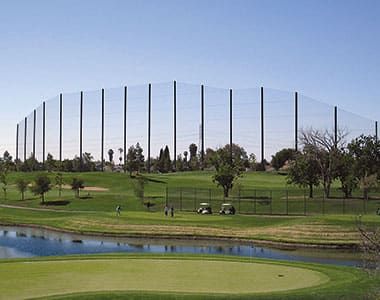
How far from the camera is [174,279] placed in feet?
75.7

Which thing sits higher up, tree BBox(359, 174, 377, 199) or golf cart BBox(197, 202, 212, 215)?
tree BBox(359, 174, 377, 199)

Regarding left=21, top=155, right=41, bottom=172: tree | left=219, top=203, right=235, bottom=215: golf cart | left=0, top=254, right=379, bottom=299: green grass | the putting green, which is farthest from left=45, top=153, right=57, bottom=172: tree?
the putting green

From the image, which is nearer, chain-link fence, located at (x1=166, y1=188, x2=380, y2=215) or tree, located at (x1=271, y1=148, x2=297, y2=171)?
chain-link fence, located at (x1=166, y1=188, x2=380, y2=215)

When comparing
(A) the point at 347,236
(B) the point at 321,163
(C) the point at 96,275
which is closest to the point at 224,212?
(A) the point at 347,236

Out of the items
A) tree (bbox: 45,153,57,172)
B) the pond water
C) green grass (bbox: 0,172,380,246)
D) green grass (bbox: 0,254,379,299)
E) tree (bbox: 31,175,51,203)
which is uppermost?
tree (bbox: 45,153,57,172)

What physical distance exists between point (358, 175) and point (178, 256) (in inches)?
2158

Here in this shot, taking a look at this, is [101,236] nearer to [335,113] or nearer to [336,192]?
[336,192]

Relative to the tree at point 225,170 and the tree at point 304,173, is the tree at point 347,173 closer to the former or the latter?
the tree at point 304,173

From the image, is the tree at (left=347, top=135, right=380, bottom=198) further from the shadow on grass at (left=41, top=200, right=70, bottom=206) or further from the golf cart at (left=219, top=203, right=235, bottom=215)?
the shadow on grass at (left=41, top=200, right=70, bottom=206)

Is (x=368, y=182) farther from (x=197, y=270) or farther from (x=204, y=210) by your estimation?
(x=197, y=270)

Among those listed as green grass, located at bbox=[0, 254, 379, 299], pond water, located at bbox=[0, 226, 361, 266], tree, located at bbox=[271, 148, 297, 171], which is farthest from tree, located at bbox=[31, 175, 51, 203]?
tree, located at bbox=[271, 148, 297, 171]

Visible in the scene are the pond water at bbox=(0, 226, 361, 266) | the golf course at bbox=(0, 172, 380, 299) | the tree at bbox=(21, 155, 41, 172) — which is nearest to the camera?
the golf course at bbox=(0, 172, 380, 299)

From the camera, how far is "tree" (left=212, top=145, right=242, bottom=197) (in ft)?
266

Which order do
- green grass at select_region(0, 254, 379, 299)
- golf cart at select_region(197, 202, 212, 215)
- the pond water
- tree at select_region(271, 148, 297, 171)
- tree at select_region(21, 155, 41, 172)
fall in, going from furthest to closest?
tree at select_region(21, 155, 41, 172) < tree at select_region(271, 148, 297, 171) < golf cart at select_region(197, 202, 212, 215) < the pond water < green grass at select_region(0, 254, 379, 299)
